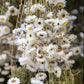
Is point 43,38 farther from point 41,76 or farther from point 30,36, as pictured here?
point 41,76

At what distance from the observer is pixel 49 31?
955 mm

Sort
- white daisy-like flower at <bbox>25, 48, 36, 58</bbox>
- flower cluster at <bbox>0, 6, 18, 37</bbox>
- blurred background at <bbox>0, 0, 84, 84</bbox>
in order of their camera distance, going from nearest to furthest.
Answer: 1. white daisy-like flower at <bbox>25, 48, 36, 58</bbox>
2. flower cluster at <bbox>0, 6, 18, 37</bbox>
3. blurred background at <bbox>0, 0, 84, 84</bbox>

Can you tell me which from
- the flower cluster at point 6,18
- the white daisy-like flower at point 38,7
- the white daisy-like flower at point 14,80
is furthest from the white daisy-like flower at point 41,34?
the flower cluster at point 6,18

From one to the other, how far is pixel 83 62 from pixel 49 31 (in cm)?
80

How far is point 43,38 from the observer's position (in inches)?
36.8

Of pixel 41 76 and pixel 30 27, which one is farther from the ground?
pixel 30 27

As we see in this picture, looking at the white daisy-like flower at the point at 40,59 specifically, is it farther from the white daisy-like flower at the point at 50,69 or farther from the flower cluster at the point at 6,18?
the flower cluster at the point at 6,18

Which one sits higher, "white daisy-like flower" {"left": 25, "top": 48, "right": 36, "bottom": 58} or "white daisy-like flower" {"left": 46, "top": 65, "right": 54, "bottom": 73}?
"white daisy-like flower" {"left": 25, "top": 48, "right": 36, "bottom": 58}

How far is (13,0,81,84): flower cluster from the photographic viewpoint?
0.91m

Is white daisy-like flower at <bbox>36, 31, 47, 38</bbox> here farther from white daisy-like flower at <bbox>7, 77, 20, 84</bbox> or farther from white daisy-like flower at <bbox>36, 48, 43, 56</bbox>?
white daisy-like flower at <bbox>7, 77, 20, 84</bbox>

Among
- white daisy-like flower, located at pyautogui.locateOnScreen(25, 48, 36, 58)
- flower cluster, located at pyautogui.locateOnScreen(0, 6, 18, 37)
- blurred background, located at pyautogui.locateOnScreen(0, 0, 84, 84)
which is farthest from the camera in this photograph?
blurred background, located at pyautogui.locateOnScreen(0, 0, 84, 84)

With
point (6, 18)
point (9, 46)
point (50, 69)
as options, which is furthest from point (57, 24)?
point (9, 46)

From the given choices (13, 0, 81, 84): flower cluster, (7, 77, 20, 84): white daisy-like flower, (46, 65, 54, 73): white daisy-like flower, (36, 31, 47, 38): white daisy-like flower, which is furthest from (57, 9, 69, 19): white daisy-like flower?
(7, 77, 20, 84): white daisy-like flower

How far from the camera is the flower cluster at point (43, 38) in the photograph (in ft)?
3.00
